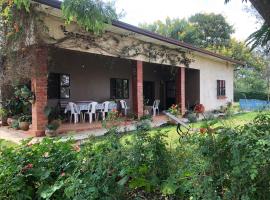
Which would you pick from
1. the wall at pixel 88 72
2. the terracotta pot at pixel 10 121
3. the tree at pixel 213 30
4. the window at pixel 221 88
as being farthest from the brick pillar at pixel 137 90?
the tree at pixel 213 30

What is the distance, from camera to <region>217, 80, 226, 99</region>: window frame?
2327cm

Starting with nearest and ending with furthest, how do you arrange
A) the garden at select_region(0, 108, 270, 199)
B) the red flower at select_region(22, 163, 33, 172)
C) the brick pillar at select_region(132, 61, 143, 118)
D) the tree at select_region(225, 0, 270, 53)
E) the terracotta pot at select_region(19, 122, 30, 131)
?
the garden at select_region(0, 108, 270, 199), the tree at select_region(225, 0, 270, 53), the red flower at select_region(22, 163, 33, 172), the terracotta pot at select_region(19, 122, 30, 131), the brick pillar at select_region(132, 61, 143, 118)

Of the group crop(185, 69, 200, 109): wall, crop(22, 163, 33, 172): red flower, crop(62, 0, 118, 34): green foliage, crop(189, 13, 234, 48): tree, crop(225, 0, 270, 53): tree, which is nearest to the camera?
crop(225, 0, 270, 53): tree

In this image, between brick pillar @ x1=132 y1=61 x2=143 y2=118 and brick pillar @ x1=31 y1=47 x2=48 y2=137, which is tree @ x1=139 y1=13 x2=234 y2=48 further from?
brick pillar @ x1=31 y1=47 x2=48 y2=137

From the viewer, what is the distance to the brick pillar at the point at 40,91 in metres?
10.8

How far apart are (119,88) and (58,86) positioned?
4.29 m

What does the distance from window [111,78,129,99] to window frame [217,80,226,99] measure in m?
7.84

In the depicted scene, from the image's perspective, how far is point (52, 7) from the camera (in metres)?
9.91

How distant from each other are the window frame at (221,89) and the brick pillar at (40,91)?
50.5 ft

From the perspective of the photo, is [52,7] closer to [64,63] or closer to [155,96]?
[64,63]

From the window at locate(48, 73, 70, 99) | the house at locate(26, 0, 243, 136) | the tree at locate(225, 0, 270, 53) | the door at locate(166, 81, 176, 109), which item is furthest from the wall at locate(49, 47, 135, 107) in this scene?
the tree at locate(225, 0, 270, 53)

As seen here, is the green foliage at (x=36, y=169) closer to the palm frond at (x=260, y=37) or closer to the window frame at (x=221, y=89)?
the palm frond at (x=260, y=37)

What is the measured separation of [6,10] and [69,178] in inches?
340

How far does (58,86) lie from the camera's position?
15.5 metres
